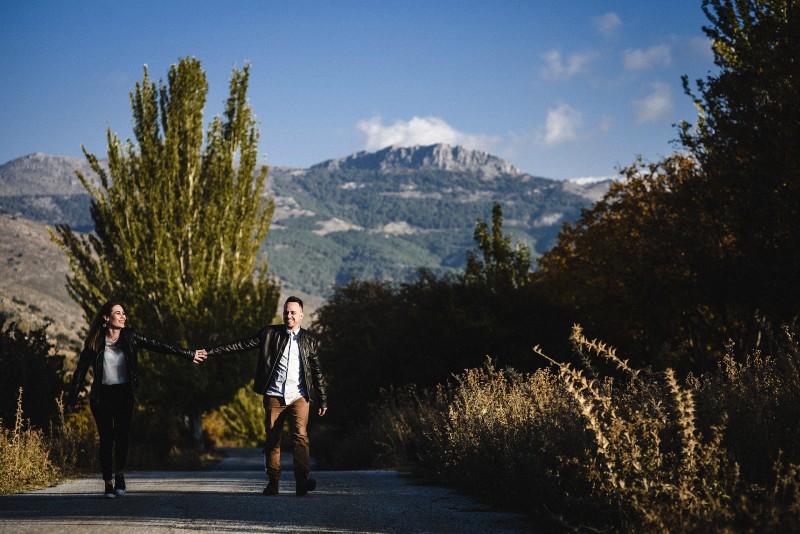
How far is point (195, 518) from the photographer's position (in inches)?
285

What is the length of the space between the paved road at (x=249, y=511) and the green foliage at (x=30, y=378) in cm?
740

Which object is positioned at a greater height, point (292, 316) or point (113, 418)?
point (292, 316)

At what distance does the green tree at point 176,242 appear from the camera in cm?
2669

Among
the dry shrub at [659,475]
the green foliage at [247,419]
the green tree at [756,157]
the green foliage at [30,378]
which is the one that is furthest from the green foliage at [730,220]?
the green foliage at [247,419]

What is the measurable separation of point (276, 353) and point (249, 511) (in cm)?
220

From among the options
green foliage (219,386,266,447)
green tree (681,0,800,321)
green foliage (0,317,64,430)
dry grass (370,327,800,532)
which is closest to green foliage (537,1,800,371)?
green tree (681,0,800,321)

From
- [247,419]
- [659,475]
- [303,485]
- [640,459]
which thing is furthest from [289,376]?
[247,419]

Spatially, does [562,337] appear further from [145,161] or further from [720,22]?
[145,161]

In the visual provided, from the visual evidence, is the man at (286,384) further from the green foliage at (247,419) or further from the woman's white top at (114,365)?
the green foliage at (247,419)

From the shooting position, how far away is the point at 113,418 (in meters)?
9.48

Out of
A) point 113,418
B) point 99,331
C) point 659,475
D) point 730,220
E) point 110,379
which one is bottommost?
point 659,475

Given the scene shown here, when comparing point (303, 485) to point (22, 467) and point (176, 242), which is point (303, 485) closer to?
point (22, 467)

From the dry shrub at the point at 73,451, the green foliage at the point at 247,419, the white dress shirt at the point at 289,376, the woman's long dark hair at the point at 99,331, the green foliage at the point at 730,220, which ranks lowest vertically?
the green foliage at the point at 247,419

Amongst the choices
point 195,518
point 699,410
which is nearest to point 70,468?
point 195,518
